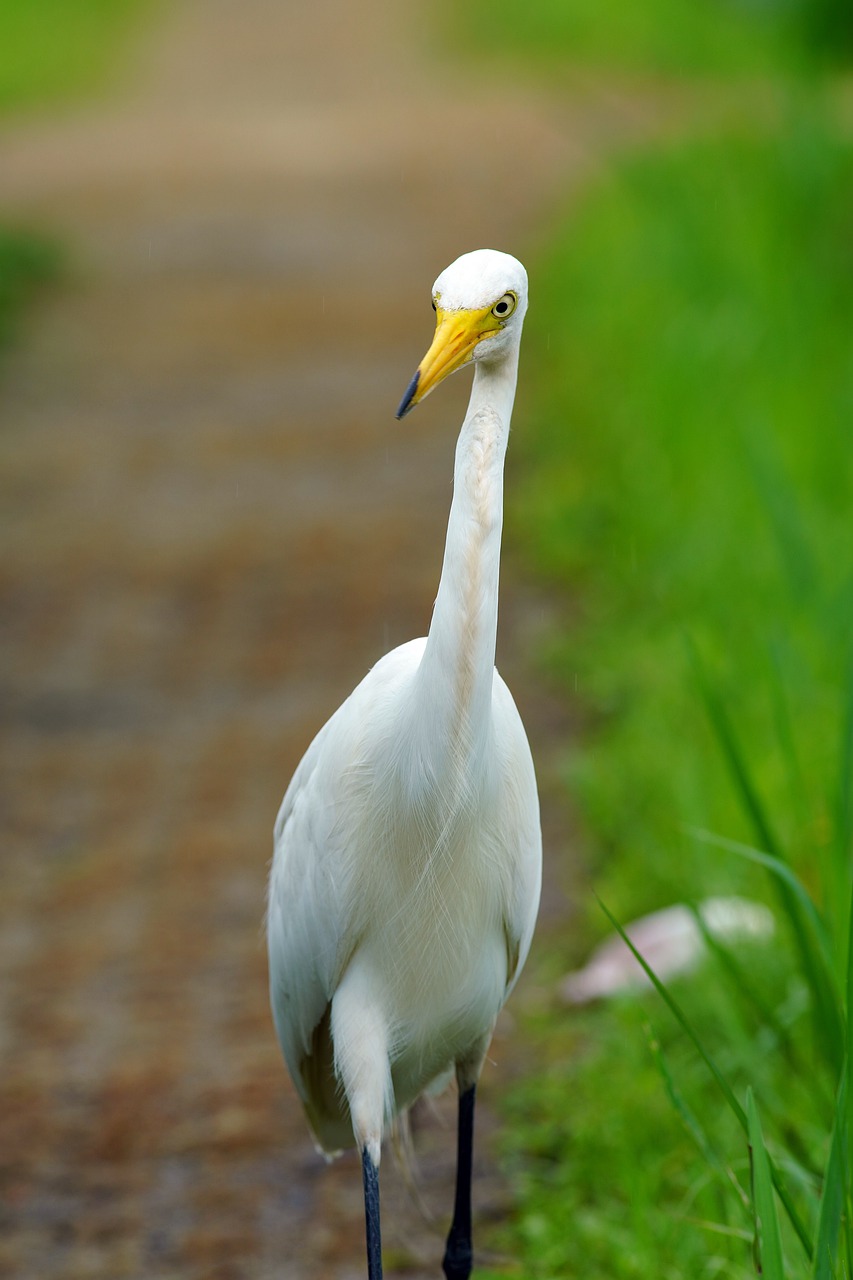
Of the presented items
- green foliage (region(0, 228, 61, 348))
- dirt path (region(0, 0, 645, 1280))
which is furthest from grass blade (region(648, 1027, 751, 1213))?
green foliage (region(0, 228, 61, 348))

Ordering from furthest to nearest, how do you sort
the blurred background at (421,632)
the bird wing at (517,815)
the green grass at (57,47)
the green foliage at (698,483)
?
the green grass at (57,47), the green foliage at (698,483), the blurred background at (421,632), the bird wing at (517,815)

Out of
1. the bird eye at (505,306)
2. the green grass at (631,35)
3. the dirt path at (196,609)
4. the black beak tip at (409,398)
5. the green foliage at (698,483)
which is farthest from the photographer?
the green grass at (631,35)

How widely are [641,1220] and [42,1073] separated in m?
1.37

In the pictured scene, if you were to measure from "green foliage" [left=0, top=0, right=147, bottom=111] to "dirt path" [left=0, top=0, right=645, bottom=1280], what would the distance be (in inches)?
79.2

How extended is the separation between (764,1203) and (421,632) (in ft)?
11.9

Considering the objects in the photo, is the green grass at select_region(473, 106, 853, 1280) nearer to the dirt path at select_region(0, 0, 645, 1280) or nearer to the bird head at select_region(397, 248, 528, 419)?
the dirt path at select_region(0, 0, 645, 1280)

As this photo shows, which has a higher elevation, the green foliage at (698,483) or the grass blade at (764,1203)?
the green foliage at (698,483)

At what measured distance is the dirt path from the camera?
10.00 ft

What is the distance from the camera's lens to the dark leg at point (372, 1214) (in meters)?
2.12

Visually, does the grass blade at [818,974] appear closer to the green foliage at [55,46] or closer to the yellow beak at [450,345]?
the yellow beak at [450,345]

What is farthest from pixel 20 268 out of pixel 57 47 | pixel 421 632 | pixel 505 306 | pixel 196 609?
pixel 57 47

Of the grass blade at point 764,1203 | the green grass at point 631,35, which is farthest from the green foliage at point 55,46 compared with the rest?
the grass blade at point 764,1203

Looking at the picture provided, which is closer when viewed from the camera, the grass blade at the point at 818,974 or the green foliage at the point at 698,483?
the grass blade at the point at 818,974

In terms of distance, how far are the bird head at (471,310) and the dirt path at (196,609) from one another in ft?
5.67
